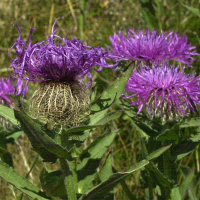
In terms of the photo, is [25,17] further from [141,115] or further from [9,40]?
[141,115]

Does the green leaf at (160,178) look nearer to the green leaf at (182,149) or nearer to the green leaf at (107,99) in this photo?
the green leaf at (182,149)

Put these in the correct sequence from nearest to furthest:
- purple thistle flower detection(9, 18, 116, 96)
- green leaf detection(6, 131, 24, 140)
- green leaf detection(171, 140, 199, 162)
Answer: purple thistle flower detection(9, 18, 116, 96), green leaf detection(171, 140, 199, 162), green leaf detection(6, 131, 24, 140)

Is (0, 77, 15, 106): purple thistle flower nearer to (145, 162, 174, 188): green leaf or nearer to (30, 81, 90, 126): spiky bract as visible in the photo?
(30, 81, 90, 126): spiky bract

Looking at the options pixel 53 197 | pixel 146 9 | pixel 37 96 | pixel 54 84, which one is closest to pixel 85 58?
pixel 54 84

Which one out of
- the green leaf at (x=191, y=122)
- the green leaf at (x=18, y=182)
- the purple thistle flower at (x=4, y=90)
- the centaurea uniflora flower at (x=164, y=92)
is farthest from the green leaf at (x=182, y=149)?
the purple thistle flower at (x=4, y=90)

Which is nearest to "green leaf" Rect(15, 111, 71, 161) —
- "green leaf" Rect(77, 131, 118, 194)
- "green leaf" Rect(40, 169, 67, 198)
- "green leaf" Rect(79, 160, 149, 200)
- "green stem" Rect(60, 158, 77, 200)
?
"green stem" Rect(60, 158, 77, 200)

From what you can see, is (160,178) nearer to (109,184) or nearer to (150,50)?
(109,184)
